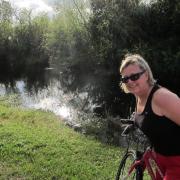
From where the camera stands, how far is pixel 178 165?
427 centimetres

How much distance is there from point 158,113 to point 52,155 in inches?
259

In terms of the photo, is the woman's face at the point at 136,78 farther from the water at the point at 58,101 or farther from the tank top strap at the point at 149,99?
the water at the point at 58,101

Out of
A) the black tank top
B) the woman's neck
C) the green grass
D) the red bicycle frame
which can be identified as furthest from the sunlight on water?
the black tank top

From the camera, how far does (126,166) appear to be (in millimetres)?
6234

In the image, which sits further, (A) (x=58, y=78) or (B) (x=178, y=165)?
(A) (x=58, y=78)

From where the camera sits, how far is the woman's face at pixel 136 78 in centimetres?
440

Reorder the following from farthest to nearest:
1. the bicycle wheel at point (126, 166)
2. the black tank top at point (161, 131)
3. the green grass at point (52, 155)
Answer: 1. the green grass at point (52, 155)
2. the bicycle wheel at point (126, 166)
3. the black tank top at point (161, 131)

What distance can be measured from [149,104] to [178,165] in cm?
73

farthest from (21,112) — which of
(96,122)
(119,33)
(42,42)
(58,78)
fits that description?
(42,42)

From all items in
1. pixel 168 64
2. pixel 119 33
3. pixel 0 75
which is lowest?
pixel 0 75

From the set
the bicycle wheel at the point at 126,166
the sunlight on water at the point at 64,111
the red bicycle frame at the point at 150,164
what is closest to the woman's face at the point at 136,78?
the red bicycle frame at the point at 150,164

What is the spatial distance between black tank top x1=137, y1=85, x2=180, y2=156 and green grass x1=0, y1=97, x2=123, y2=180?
4.40m

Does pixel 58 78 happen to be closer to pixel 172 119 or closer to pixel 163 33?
pixel 163 33

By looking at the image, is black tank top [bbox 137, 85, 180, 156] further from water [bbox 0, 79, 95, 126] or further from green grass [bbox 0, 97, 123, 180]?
water [bbox 0, 79, 95, 126]
